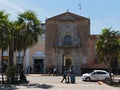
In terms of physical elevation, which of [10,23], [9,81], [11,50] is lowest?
[9,81]

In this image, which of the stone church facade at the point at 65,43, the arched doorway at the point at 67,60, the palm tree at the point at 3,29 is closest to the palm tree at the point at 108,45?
the palm tree at the point at 3,29

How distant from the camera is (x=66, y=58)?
75.8 metres

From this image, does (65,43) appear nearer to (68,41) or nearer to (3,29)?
(68,41)

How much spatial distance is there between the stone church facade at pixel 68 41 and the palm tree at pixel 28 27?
31.4 m

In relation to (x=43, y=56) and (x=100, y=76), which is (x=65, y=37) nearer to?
Answer: (x=43, y=56)

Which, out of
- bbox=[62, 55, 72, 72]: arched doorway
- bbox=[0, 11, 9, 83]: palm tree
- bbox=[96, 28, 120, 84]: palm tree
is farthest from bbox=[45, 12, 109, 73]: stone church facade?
bbox=[0, 11, 9, 83]: palm tree

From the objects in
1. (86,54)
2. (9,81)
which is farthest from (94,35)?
(9,81)

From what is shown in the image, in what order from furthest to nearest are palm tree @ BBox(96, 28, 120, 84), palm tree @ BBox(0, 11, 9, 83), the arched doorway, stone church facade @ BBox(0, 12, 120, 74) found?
the arched doorway → stone church facade @ BBox(0, 12, 120, 74) → palm tree @ BBox(96, 28, 120, 84) → palm tree @ BBox(0, 11, 9, 83)

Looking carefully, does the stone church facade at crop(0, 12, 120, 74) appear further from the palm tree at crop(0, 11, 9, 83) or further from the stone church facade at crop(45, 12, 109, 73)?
the palm tree at crop(0, 11, 9, 83)

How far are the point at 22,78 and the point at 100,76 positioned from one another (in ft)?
40.5

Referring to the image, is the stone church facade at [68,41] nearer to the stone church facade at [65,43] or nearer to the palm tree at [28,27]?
the stone church facade at [65,43]

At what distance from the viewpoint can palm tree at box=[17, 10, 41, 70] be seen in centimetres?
3866

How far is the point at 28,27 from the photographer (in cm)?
3875

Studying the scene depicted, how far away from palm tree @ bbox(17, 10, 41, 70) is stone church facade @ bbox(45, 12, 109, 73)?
31.4m
